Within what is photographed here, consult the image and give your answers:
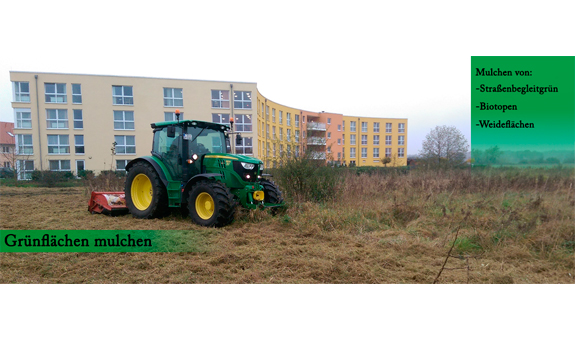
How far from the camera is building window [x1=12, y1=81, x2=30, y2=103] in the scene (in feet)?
75.0

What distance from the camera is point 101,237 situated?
4.29m

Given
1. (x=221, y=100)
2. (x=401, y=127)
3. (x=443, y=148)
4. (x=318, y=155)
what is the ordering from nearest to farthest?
1. (x=318, y=155)
2. (x=443, y=148)
3. (x=221, y=100)
4. (x=401, y=127)

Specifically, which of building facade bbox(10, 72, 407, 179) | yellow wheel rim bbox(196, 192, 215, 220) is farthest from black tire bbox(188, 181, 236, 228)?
building facade bbox(10, 72, 407, 179)

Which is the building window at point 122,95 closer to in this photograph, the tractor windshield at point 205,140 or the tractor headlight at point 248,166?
the tractor windshield at point 205,140

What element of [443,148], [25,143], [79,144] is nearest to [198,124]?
[443,148]

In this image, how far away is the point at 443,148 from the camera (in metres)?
12.1

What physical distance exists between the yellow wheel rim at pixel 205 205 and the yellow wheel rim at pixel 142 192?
190 centimetres

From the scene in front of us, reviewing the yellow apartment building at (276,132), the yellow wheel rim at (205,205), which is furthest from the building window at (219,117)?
the yellow wheel rim at (205,205)

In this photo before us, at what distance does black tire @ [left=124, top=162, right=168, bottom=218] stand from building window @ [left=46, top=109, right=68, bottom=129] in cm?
2158

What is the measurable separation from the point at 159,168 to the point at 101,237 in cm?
240

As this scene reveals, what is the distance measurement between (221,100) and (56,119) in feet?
45.1

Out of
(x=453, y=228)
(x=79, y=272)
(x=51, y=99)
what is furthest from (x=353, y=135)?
(x=79, y=272)

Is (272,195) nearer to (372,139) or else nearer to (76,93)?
(76,93)

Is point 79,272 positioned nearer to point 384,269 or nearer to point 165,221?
point 165,221
